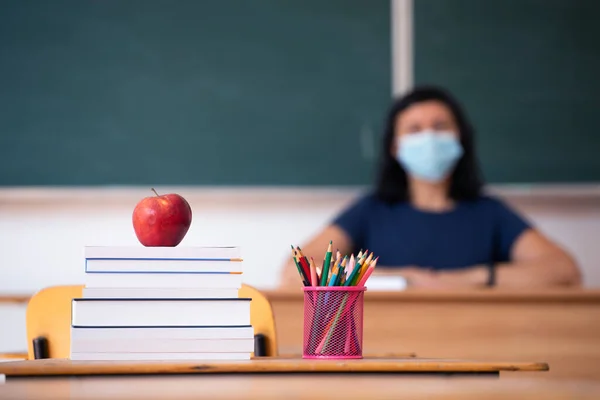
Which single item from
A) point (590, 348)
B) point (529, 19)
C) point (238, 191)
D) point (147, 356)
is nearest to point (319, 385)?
point (147, 356)

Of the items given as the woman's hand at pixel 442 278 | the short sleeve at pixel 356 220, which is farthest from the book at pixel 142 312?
the short sleeve at pixel 356 220

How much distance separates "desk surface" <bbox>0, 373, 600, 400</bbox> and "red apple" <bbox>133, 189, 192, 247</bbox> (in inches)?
11.6

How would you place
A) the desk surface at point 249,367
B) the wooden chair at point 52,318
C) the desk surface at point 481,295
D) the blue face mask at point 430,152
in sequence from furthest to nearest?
1. the blue face mask at point 430,152
2. the desk surface at point 481,295
3. the wooden chair at point 52,318
4. the desk surface at point 249,367

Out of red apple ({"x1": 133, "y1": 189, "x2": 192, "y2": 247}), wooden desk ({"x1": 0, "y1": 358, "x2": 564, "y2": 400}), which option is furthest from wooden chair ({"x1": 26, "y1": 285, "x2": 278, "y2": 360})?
wooden desk ({"x1": 0, "y1": 358, "x2": 564, "y2": 400})

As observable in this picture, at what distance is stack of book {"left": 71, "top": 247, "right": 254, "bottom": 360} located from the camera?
1020 millimetres

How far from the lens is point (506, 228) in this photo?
294 cm

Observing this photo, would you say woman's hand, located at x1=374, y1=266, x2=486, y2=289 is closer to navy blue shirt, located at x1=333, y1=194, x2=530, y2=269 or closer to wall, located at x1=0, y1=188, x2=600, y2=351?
navy blue shirt, located at x1=333, y1=194, x2=530, y2=269

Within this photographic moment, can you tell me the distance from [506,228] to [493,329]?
758mm

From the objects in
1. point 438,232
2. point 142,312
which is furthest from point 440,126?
point 142,312

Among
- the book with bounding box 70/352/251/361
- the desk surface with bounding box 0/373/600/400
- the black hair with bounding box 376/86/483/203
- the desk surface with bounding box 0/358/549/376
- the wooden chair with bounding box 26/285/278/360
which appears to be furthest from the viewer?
the black hair with bounding box 376/86/483/203

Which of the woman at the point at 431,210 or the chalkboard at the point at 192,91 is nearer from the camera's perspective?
the woman at the point at 431,210

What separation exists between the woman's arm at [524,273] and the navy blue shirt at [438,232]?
8 centimetres

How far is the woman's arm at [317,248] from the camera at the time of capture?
2689 millimetres

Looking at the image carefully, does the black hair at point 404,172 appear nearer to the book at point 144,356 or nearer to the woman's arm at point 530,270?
the woman's arm at point 530,270
